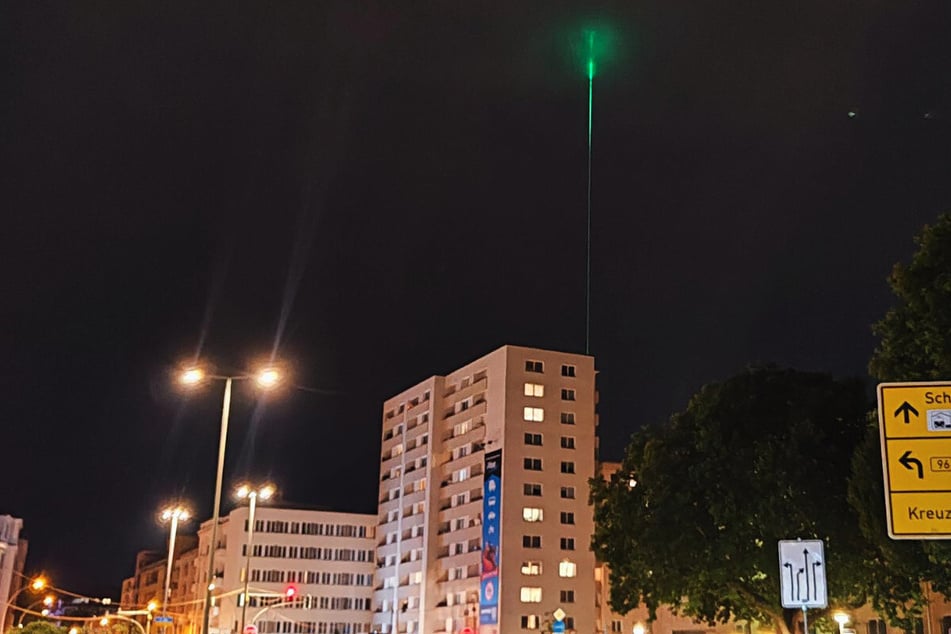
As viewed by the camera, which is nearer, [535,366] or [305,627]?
[535,366]

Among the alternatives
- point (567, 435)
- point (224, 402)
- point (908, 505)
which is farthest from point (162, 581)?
point (908, 505)

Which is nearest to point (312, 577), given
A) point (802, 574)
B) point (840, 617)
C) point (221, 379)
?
point (840, 617)

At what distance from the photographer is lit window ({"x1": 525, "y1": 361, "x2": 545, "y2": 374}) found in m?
111

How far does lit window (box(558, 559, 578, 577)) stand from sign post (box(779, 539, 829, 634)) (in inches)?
3735

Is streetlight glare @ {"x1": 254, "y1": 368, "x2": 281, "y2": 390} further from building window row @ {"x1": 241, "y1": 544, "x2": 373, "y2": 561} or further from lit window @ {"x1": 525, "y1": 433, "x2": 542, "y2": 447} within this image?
building window row @ {"x1": 241, "y1": 544, "x2": 373, "y2": 561}

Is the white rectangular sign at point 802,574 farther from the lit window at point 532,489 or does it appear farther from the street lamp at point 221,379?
the lit window at point 532,489

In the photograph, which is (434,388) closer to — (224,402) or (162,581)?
(162,581)

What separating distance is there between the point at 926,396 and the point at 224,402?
63.3ft

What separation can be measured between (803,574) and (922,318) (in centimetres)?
1759

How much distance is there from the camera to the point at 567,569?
4131 inches

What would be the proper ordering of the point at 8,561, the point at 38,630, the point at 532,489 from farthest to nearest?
the point at 8,561 < the point at 532,489 < the point at 38,630

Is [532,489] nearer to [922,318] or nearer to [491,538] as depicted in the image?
[491,538]

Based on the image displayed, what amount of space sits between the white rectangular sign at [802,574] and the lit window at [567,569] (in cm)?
9487

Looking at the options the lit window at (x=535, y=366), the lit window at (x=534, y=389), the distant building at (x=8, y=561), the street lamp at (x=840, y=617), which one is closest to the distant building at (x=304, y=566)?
the distant building at (x=8, y=561)
